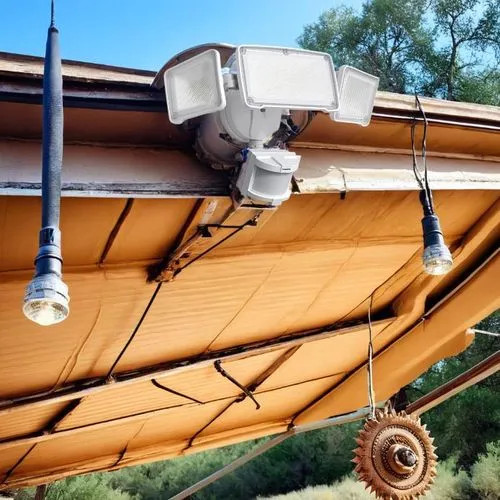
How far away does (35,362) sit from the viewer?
10.5 ft

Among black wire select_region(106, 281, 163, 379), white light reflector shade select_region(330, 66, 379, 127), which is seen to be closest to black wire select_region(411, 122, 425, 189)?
white light reflector shade select_region(330, 66, 379, 127)

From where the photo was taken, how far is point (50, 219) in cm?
149

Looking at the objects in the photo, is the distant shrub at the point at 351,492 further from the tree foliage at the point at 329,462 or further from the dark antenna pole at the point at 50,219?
the dark antenna pole at the point at 50,219

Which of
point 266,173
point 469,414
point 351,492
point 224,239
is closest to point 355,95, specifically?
point 266,173

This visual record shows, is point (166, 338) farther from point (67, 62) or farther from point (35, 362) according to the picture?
point (67, 62)

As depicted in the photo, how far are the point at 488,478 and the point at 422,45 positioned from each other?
10701 millimetres

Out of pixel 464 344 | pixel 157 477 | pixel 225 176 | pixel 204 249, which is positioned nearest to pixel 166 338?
pixel 204 249

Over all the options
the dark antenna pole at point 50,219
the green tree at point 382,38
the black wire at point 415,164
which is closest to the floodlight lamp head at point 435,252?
the black wire at point 415,164

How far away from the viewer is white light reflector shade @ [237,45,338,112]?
1876 mm

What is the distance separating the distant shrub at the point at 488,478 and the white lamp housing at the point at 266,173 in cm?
1047

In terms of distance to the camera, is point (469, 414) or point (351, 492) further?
point (469, 414)

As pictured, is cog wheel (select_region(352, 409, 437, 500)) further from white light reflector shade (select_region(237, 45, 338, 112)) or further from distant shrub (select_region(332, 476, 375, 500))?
distant shrub (select_region(332, 476, 375, 500))

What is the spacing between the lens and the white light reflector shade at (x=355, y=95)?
6.91 feet

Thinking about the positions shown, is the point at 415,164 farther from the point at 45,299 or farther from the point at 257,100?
the point at 45,299
